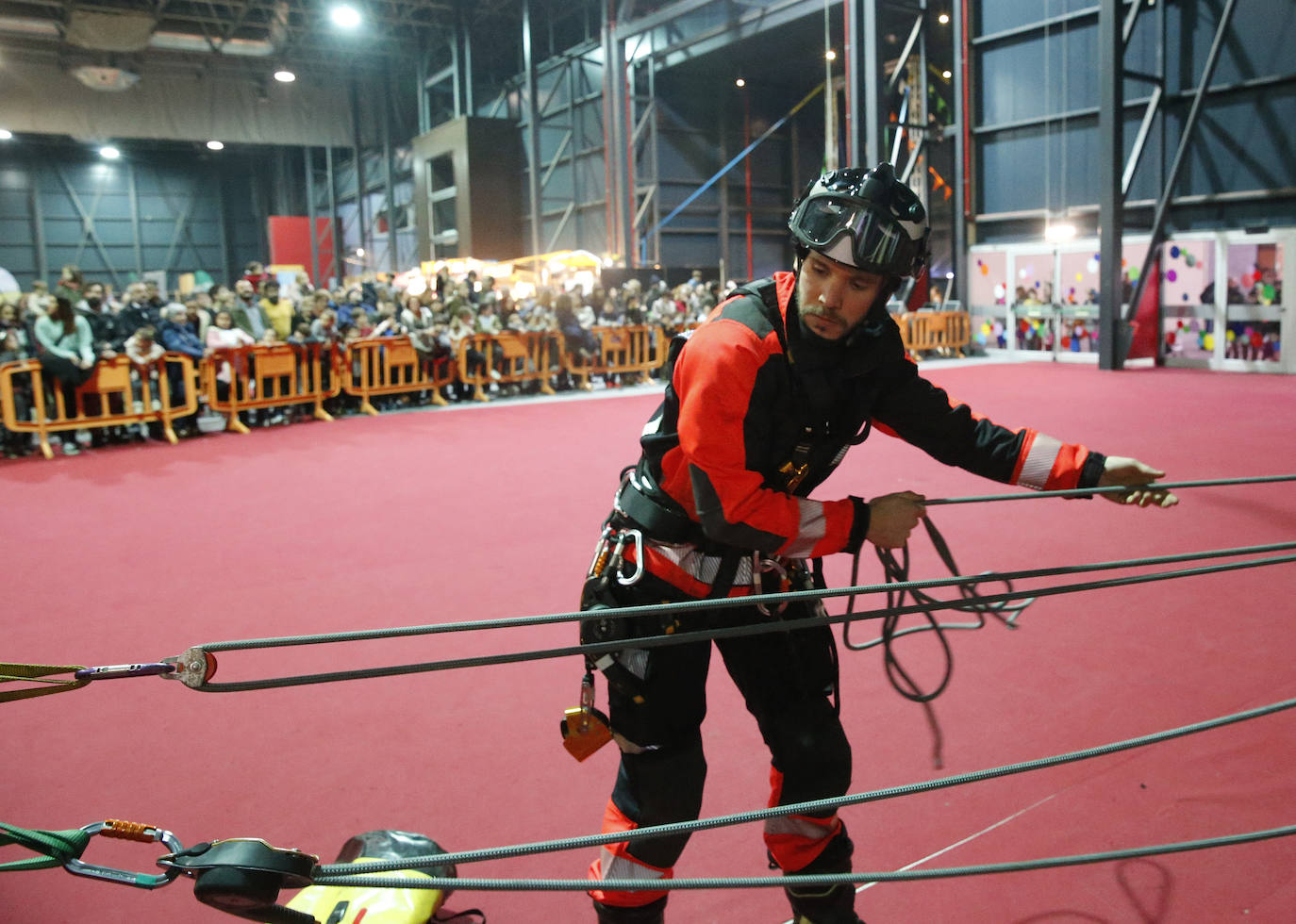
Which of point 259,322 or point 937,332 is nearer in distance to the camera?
point 259,322

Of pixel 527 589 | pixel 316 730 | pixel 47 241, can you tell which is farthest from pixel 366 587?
pixel 47 241

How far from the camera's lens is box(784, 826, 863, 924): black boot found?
2223mm

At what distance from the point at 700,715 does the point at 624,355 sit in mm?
15448

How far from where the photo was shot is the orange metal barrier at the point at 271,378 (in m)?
12.1

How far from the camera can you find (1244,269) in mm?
16047

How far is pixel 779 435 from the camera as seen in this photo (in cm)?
208

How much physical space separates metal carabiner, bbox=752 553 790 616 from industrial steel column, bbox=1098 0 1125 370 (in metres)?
16.7

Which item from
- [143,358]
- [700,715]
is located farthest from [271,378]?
[700,715]

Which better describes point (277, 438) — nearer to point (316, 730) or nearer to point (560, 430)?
point (560, 430)

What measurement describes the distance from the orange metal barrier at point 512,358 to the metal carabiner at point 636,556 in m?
13.0

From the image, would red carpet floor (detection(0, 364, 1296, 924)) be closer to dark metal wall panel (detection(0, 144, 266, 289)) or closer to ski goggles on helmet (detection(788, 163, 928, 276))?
ski goggles on helmet (detection(788, 163, 928, 276))

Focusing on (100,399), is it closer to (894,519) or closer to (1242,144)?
(894,519)

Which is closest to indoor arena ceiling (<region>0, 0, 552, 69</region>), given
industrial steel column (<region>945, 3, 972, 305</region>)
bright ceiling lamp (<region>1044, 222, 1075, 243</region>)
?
industrial steel column (<region>945, 3, 972, 305</region>)

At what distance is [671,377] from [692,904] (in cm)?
147
